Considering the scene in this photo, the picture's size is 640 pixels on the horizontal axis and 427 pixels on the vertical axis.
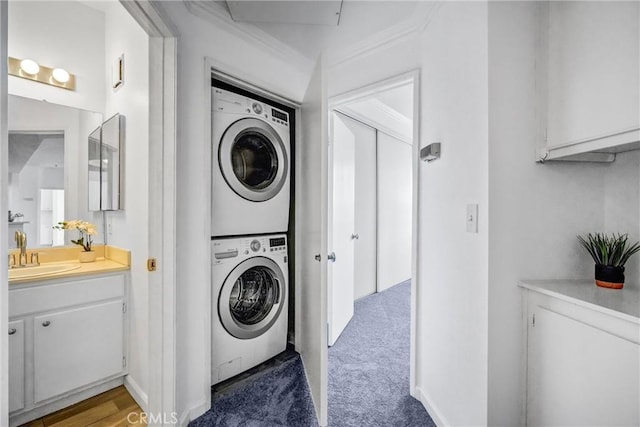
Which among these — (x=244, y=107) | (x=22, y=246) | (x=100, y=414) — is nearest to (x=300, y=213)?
(x=244, y=107)

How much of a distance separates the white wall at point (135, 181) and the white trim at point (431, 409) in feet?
5.41

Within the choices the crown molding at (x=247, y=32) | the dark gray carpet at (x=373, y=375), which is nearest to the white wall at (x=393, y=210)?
the dark gray carpet at (x=373, y=375)

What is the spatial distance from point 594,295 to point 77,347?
2.61 metres

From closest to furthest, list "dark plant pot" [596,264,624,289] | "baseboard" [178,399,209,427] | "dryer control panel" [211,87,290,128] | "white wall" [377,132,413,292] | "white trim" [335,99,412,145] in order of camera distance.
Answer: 1. "dark plant pot" [596,264,624,289]
2. "baseboard" [178,399,209,427]
3. "dryer control panel" [211,87,290,128]
4. "white trim" [335,99,412,145]
5. "white wall" [377,132,413,292]

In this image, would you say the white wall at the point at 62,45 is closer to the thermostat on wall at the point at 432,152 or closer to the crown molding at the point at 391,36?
the crown molding at the point at 391,36

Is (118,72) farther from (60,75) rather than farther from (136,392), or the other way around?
(136,392)

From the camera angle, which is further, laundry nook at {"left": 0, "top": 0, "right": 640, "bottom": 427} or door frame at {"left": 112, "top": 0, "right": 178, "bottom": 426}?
door frame at {"left": 112, "top": 0, "right": 178, "bottom": 426}

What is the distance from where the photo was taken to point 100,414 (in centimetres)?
165

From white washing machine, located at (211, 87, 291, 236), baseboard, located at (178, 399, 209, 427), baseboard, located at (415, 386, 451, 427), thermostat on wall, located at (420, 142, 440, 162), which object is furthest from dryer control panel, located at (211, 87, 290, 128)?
baseboard, located at (415, 386, 451, 427)

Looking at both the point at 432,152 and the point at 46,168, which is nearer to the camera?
the point at 432,152

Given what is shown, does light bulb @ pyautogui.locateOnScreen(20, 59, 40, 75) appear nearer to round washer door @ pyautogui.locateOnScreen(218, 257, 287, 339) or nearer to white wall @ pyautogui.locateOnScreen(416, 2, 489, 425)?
round washer door @ pyautogui.locateOnScreen(218, 257, 287, 339)

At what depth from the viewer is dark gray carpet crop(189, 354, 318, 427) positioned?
5.09 ft

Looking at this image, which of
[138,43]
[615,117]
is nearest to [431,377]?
[615,117]

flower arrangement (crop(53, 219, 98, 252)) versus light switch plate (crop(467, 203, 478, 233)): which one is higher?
light switch plate (crop(467, 203, 478, 233))
